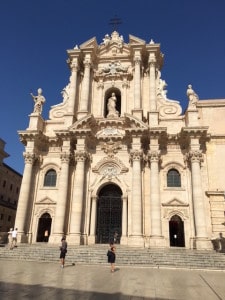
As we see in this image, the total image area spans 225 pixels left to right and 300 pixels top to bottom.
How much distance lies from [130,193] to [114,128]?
21.4 feet

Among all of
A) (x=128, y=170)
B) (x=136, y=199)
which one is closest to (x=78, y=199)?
(x=136, y=199)

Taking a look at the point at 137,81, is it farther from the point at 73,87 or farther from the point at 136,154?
the point at 136,154

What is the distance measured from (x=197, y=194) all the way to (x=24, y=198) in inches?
586

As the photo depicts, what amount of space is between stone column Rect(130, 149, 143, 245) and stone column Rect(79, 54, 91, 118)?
22.2ft

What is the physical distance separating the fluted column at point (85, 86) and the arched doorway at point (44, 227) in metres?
10.8

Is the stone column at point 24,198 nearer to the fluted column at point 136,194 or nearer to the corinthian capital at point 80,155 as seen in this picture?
the corinthian capital at point 80,155

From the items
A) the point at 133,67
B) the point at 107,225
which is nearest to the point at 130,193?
the point at 107,225

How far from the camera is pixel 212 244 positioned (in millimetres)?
20375

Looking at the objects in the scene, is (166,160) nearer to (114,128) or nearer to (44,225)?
(114,128)

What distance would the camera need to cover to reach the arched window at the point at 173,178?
78.2 feet

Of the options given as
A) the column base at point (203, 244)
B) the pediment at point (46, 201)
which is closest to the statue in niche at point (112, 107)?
the pediment at point (46, 201)

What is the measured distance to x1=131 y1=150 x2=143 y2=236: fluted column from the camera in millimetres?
21250

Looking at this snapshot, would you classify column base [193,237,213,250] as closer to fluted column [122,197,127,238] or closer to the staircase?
the staircase

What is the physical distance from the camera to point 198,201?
2147cm
